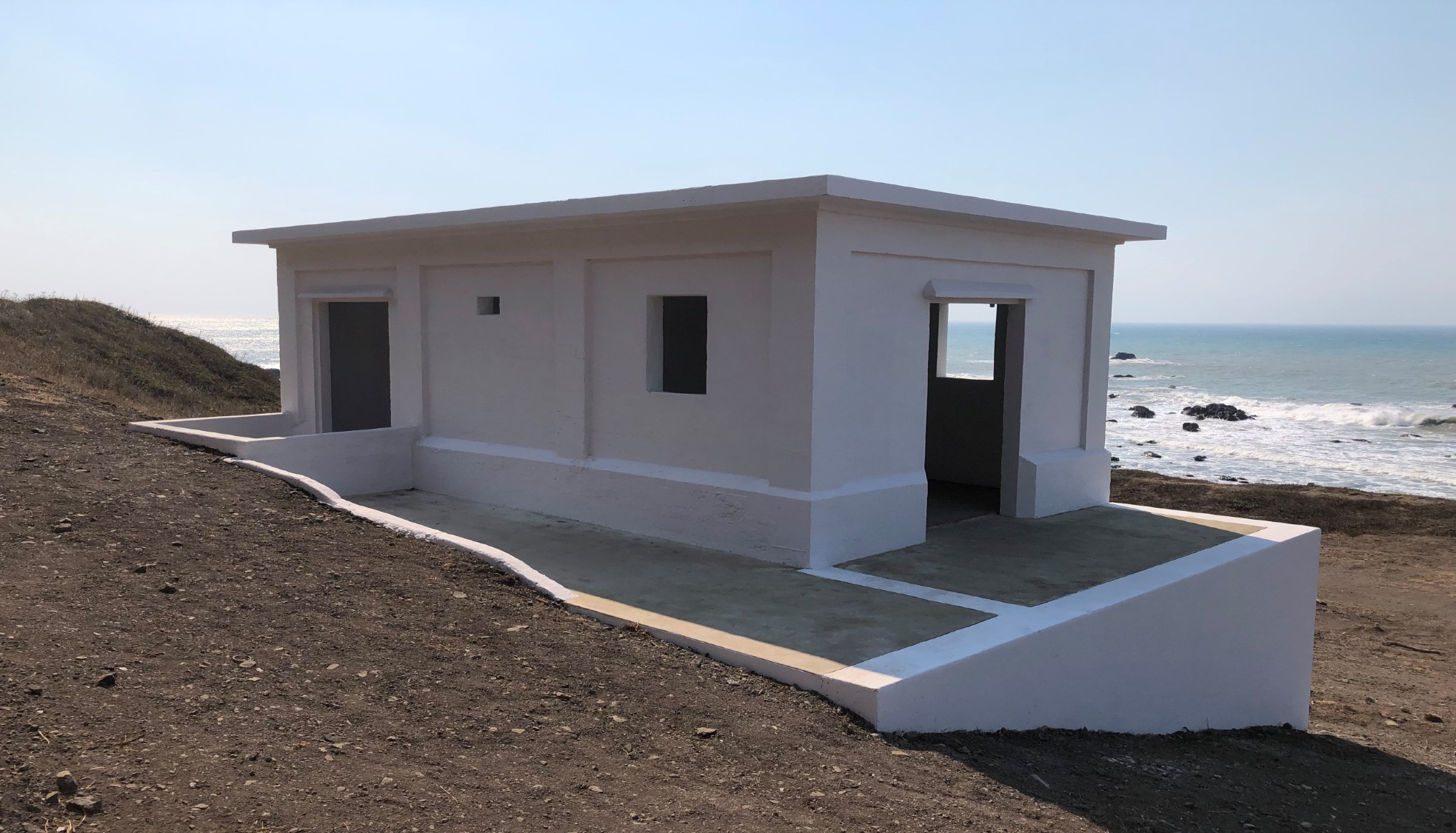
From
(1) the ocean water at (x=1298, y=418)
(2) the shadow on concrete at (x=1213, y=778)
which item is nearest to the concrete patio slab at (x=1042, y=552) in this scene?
(2) the shadow on concrete at (x=1213, y=778)

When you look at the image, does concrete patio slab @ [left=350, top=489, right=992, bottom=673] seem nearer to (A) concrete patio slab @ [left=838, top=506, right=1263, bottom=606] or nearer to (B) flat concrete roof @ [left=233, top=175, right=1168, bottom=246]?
(A) concrete patio slab @ [left=838, top=506, right=1263, bottom=606]

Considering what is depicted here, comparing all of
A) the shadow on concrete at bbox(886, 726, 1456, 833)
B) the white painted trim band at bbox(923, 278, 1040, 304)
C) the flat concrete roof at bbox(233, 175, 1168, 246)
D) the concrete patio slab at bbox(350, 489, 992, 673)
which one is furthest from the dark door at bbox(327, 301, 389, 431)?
the shadow on concrete at bbox(886, 726, 1456, 833)

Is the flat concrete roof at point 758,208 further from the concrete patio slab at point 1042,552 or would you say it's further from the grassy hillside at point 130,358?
the grassy hillside at point 130,358

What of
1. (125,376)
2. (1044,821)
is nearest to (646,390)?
(1044,821)

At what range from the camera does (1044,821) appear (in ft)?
16.2

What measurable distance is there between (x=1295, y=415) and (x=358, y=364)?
40570 mm

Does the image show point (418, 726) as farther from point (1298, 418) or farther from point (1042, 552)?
point (1298, 418)

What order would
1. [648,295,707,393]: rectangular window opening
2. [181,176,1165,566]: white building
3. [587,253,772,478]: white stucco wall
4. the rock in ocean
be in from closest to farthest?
[181,176,1165,566]: white building
[587,253,772,478]: white stucco wall
[648,295,707,393]: rectangular window opening
the rock in ocean

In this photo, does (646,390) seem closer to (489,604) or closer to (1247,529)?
(489,604)

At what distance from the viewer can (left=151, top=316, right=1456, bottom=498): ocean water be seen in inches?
1156

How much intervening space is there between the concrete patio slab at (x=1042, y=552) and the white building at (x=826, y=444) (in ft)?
0.16

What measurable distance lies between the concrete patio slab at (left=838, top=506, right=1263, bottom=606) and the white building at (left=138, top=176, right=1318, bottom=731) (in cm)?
5

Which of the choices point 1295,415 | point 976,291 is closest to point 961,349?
point 1295,415

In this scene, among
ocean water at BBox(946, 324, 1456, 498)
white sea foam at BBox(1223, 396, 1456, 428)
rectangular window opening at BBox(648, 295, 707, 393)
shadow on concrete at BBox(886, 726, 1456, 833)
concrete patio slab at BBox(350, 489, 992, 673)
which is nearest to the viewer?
shadow on concrete at BBox(886, 726, 1456, 833)
